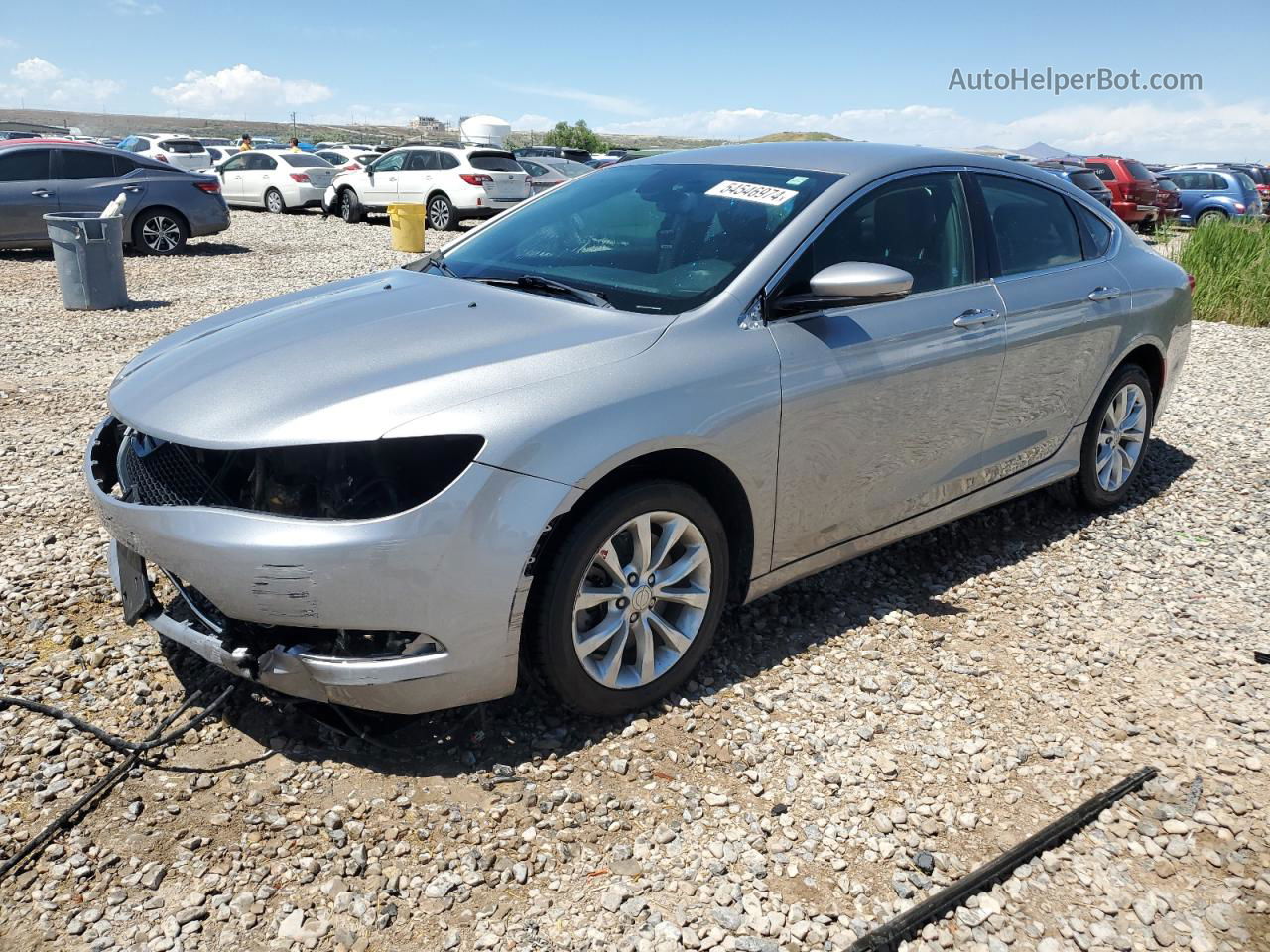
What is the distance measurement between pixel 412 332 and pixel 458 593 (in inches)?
35.8

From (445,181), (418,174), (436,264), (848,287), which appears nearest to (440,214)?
(445,181)

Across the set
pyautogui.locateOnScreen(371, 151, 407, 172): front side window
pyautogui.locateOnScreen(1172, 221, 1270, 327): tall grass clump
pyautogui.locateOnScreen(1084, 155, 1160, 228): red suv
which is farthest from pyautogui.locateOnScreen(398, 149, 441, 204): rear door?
pyautogui.locateOnScreen(1084, 155, 1160, 228): red suv

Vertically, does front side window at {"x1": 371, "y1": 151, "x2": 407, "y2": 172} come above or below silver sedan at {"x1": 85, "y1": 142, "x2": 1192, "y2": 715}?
above

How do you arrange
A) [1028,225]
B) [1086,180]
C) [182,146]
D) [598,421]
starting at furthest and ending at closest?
[182,146], [1086,180], [1028,225], [598,421]

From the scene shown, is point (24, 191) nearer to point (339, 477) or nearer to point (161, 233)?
point (161, 233)

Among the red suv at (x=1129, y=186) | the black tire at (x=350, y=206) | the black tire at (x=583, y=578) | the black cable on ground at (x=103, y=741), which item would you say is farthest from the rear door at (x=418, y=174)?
the black tire at (x=583, y=578)

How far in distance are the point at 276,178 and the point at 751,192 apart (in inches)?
806

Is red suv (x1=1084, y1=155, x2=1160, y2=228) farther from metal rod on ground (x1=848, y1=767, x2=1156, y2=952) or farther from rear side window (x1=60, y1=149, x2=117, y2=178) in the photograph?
metal rod on ground (x1=848, y1=767, x2=1156, y2=952)

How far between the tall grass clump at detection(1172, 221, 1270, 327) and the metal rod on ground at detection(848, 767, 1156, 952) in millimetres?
10186

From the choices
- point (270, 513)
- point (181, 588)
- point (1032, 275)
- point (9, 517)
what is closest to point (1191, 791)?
point (1032, 275)

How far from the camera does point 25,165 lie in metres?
13.2

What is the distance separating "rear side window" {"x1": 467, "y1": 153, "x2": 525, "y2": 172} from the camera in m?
18.7

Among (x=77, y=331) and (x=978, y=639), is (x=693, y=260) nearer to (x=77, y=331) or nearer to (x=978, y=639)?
(x=978, y=639)

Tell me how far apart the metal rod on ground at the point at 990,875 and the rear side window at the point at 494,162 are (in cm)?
1750
